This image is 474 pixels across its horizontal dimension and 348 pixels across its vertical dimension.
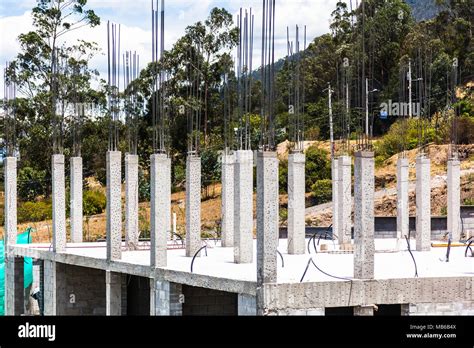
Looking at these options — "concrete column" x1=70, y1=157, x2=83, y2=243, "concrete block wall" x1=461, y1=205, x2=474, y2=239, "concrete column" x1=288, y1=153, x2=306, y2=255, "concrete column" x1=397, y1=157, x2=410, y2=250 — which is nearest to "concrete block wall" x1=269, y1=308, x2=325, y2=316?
"concrete column" x1=288, y1=153, x2=306, y2=255

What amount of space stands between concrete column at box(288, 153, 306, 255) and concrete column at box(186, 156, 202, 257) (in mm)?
2033

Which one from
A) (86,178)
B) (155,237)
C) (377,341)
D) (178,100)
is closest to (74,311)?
(155,237)

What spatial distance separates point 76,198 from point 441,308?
1215 centimetres

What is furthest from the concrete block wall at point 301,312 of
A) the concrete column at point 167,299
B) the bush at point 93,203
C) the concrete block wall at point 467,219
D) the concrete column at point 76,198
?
the bush at point 93,203

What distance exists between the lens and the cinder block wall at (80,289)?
21766mm

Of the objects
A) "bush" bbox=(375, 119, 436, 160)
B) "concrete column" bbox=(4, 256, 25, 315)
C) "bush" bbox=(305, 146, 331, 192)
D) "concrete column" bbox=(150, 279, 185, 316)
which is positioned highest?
"bush" bbox=(375, 119, 436, 160)

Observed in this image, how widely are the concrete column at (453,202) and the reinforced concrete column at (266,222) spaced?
1126 cm

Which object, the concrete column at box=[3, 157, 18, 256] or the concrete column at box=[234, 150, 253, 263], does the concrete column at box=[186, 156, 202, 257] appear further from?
the concrete column at box=[3, 157, 18, 256]

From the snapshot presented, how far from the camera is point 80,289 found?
2191cm

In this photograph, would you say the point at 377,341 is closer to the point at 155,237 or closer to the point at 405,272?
the point at 405,272

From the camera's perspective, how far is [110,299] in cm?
1964

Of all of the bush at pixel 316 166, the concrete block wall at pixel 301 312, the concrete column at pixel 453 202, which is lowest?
the concrete block wall at pixel 301 312

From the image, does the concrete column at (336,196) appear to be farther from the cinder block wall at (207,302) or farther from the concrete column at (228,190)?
the cinder block wall at (207,302)

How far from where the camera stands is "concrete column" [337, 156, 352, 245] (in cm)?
2342
